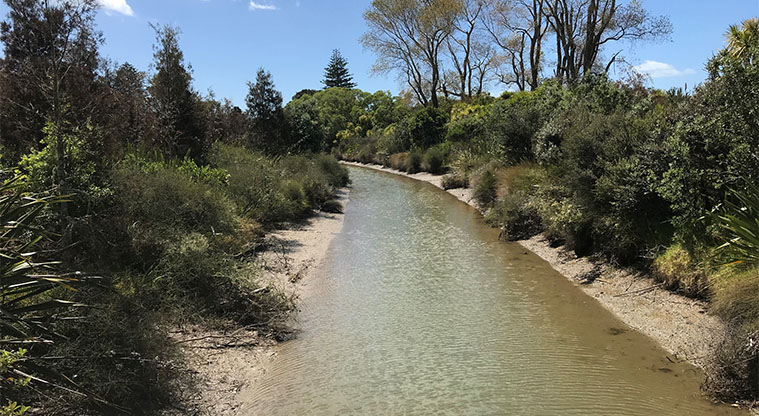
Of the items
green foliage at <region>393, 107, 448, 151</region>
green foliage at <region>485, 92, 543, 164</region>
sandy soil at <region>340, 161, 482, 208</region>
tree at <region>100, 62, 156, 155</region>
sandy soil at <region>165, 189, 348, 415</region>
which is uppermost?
green foliage at <region>393, 107, 448, 151</region>

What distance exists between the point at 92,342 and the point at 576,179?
9.57 m

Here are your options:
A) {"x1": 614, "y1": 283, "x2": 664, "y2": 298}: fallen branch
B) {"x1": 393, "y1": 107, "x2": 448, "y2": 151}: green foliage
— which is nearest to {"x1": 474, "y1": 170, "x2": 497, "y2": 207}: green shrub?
{"x1": 614, "y1": 283, "x2": 664, "y2": 298}: fallen branch

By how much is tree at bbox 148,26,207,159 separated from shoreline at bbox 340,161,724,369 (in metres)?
11.1

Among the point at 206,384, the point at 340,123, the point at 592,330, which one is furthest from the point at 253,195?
the point at 340,123

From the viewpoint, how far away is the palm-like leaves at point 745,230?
21.1 ft

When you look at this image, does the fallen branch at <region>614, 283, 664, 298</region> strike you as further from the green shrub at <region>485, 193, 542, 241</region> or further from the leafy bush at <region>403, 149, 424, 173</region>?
the leafy bush at <region>403, 149, 424, 173</region>

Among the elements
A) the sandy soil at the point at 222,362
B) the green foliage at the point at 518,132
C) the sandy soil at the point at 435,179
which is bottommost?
the sandy soil at the point at 222,362

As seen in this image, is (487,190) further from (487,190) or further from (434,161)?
(434,161)

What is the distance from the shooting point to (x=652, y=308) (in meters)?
8.23

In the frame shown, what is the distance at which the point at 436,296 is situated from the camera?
9750mm

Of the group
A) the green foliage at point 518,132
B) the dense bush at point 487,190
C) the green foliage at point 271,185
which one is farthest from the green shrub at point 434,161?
the dense bush at point 487,190

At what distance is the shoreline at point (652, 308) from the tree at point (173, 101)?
36.4ft

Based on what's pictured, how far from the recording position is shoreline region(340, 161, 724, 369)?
685cm

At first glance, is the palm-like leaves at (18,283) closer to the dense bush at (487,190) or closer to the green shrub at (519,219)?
the green shrub at (519,219)
